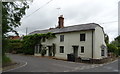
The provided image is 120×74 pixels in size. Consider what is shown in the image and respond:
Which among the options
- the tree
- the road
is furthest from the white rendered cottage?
the tree

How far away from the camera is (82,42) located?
24688 millimetres

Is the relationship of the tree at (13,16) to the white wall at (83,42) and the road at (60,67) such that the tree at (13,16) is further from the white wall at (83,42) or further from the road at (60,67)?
the white wall at (83,42)

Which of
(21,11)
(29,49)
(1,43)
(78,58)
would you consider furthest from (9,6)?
(29,49)

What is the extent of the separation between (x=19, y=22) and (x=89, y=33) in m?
12.4

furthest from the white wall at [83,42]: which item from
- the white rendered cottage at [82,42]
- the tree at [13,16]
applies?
the tree at [13,16]

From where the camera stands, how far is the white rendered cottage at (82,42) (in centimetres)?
2351

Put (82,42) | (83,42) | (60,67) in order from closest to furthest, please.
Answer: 1. (60,67)
2. (83,42)
3. (82,42)

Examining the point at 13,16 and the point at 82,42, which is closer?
the point at 13,16

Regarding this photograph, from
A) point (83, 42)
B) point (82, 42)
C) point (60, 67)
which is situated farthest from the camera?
point (82, 42)

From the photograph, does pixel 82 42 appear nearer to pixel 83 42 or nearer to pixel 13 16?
pixel 83 42

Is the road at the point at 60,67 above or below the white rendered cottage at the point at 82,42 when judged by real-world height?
below

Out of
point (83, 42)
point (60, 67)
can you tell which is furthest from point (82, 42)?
point (60, 67)

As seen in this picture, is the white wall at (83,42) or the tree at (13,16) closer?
the tree at (13,16)

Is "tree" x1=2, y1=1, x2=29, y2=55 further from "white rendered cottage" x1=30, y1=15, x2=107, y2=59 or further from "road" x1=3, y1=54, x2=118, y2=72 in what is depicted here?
"white rendered cottage" x1=30, y1=15, x2=107, y2=59
